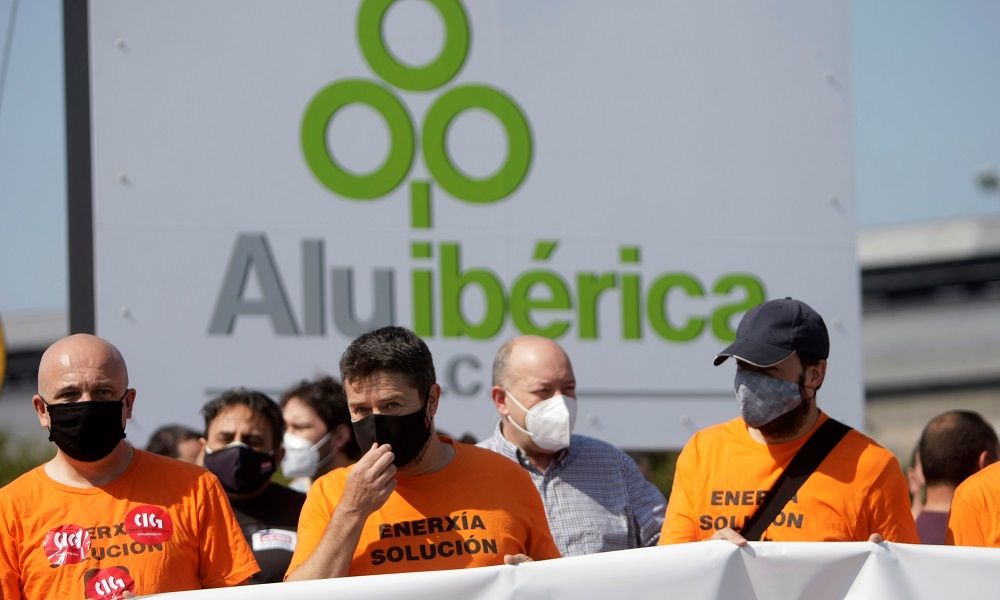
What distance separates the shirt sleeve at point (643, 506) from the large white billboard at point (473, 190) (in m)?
2.30

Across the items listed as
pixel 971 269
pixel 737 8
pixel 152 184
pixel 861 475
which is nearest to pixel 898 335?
pixel 971 269

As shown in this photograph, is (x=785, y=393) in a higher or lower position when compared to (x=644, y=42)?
lower

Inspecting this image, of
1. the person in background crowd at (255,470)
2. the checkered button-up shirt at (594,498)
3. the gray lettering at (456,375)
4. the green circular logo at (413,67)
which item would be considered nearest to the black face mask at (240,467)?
the person in background crowd at (255,470)

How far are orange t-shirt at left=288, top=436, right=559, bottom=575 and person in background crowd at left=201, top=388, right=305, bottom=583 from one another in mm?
1341

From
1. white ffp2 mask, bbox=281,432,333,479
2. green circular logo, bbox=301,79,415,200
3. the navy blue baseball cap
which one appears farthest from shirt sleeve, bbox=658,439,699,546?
green circular logo, bbox=301,79,415,200

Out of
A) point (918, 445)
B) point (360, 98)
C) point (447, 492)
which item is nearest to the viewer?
point (447, 492)

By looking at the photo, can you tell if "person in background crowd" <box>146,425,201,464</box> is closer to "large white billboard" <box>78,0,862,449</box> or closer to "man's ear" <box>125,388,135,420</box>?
"large white billboard" <box>78,0,862,449</box>

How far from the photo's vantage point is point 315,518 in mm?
3996

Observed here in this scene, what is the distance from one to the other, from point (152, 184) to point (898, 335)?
26833 mm

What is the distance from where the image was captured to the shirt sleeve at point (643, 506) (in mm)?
5219

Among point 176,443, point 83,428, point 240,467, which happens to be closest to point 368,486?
point 83,428

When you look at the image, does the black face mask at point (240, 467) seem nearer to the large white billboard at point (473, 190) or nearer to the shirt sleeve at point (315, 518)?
the shirt sleeve at point (315, 518)

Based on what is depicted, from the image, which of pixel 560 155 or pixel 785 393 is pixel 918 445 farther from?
pixel 560 155

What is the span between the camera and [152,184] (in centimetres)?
721
